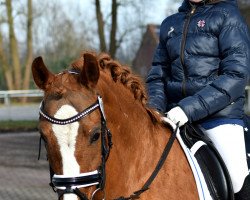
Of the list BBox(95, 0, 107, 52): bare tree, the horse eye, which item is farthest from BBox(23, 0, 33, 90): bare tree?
the horse eye

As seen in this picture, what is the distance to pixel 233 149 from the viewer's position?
13.1 feet

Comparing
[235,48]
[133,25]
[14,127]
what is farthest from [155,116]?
[133,25]

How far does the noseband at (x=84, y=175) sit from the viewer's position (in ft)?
9.78

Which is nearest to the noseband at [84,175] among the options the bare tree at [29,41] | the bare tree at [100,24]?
the bare tree at [100,24]

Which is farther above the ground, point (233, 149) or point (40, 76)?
point (40, 76)

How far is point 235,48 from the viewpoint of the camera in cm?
395

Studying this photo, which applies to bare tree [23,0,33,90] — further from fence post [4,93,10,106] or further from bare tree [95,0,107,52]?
bare tree [95,0,107,52]

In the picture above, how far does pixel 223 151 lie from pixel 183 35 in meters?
0.88

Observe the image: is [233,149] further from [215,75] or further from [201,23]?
[201,23]

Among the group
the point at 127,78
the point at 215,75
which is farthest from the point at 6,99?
the point at 127,78

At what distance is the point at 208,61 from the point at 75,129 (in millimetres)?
1410

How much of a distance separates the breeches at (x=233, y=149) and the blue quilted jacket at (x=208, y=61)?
0.11 m

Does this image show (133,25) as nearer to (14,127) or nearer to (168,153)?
(14,127)

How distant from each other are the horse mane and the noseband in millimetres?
428
